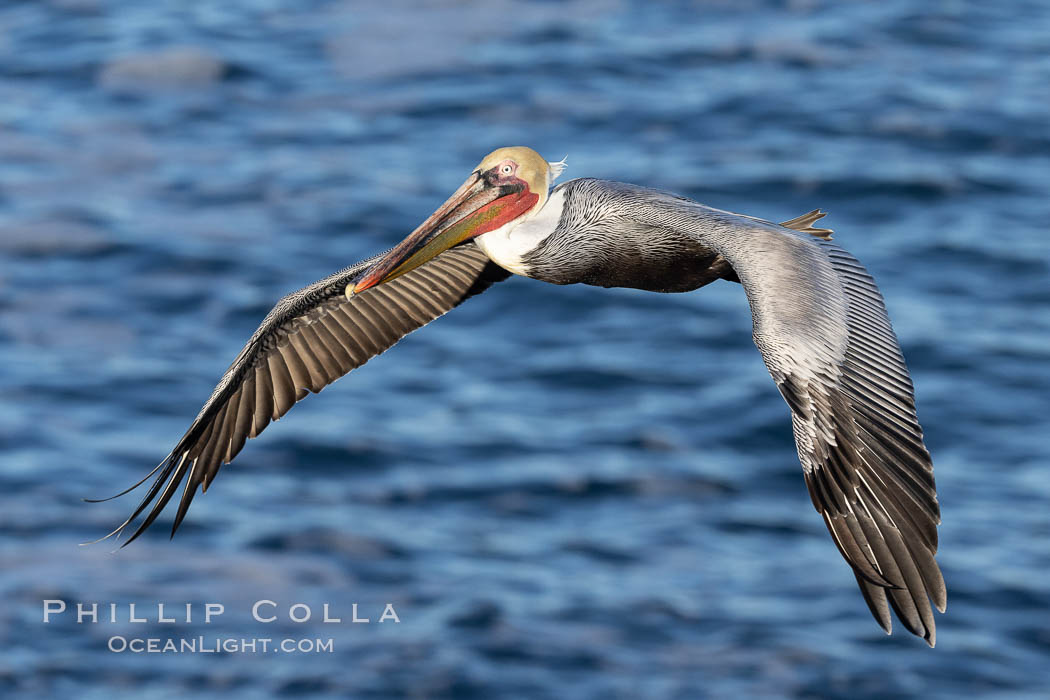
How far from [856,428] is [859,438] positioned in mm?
61

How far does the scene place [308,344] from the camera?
1109cm

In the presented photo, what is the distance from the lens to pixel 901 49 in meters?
41.7

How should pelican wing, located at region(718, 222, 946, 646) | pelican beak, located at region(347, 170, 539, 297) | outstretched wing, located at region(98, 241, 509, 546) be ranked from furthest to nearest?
outstretched wing, located at region(98, 241, 509, 546)
pelican beak, located at region(347, 170, 539, 297)
pelican wing, located at region(718, 222, 946, 646)

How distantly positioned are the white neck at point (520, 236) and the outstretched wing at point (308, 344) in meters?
1.06


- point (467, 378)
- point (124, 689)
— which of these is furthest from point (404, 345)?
point (124, 689)

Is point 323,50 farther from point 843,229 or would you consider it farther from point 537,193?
point 537,193

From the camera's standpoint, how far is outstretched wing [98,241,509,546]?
10.7m

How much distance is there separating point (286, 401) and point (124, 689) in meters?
16.8

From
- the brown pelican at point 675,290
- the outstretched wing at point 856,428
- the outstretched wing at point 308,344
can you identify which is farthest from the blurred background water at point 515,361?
the outstretched wing at point 856,428

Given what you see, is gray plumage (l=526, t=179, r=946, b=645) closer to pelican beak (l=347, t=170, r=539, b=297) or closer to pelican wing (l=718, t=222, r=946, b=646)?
pelican wing (l=718, t=222, r=946, b=646)

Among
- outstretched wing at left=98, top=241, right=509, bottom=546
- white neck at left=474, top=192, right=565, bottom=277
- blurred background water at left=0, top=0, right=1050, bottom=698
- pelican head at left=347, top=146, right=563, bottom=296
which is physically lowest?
blurred background water at left=0, top=0, right=1050, bottom=698

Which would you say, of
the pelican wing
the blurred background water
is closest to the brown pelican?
the pelican wing

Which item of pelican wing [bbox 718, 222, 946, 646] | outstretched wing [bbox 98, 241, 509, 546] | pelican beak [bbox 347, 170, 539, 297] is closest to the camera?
pelican wing [bbox 718, 222, 946, 646]

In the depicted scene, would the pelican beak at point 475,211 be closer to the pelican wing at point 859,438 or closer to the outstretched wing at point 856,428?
the outstretched wing at point 856,428
